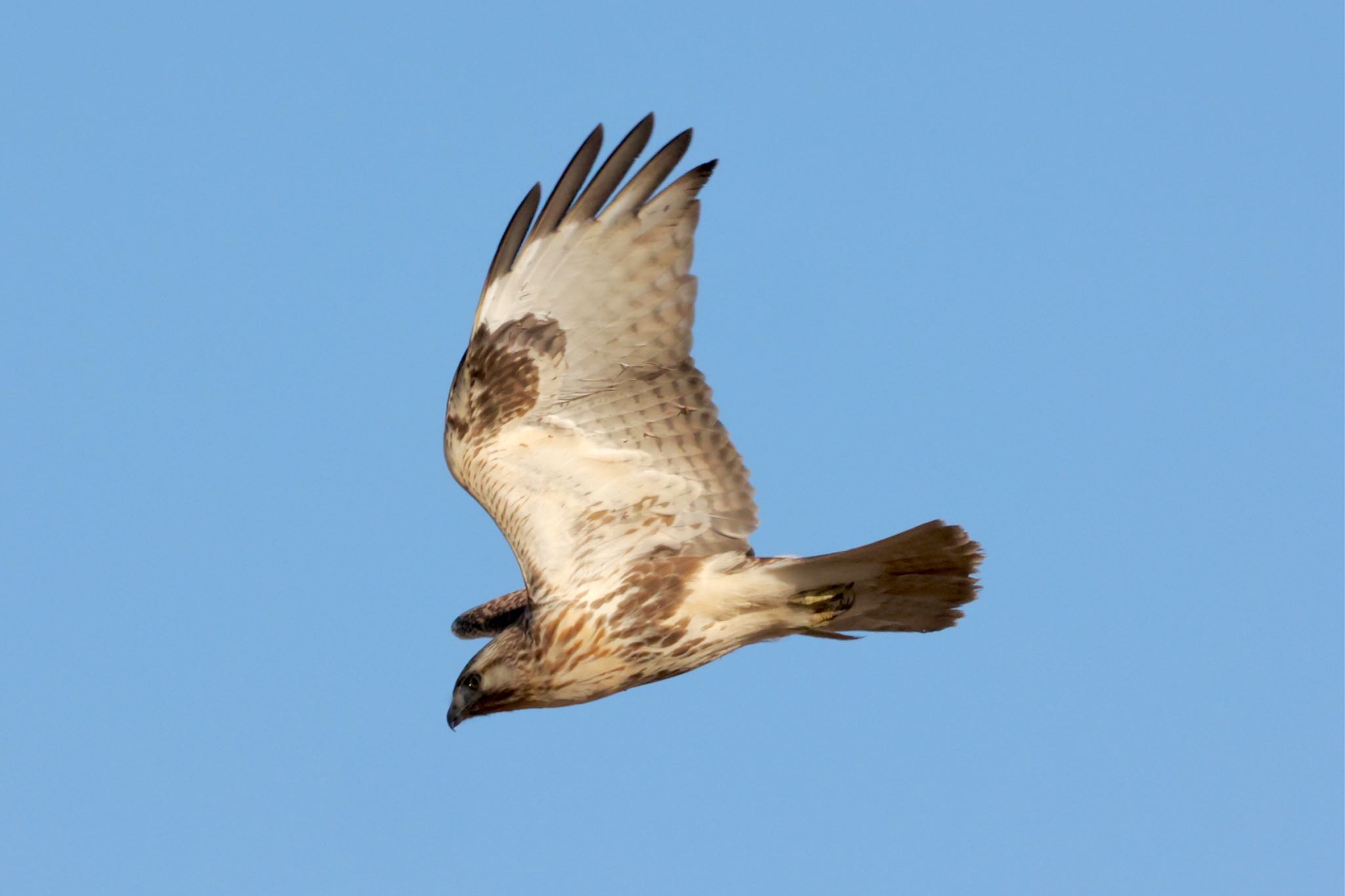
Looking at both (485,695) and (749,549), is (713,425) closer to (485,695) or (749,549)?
(749,549)

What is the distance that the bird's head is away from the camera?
748 cm

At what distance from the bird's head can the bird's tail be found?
1.17 meters

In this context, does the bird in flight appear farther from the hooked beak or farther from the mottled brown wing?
the mottled brown wing

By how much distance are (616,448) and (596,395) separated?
0.26m

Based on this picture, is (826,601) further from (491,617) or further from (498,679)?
(491,617)

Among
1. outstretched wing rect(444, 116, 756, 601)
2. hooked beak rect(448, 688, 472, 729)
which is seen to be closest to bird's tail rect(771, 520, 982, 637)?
outstretched wing rect(444, 116, 756, 601)

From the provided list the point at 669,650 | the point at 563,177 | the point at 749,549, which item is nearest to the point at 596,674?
the point at 669,650

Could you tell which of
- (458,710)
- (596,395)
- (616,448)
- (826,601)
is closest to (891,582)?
(826,601)

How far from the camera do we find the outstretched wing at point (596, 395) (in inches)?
303

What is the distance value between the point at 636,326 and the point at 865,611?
1.64m

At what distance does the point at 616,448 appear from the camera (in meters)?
7.78

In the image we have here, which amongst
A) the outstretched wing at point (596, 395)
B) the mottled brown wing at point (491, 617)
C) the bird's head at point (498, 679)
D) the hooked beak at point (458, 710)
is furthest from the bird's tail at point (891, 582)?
the mottled brown wing at point (491, 617)

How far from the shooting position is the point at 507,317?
776 centimetres

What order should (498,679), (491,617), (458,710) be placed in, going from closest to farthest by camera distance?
(498,679), (458,710), (491,617)
